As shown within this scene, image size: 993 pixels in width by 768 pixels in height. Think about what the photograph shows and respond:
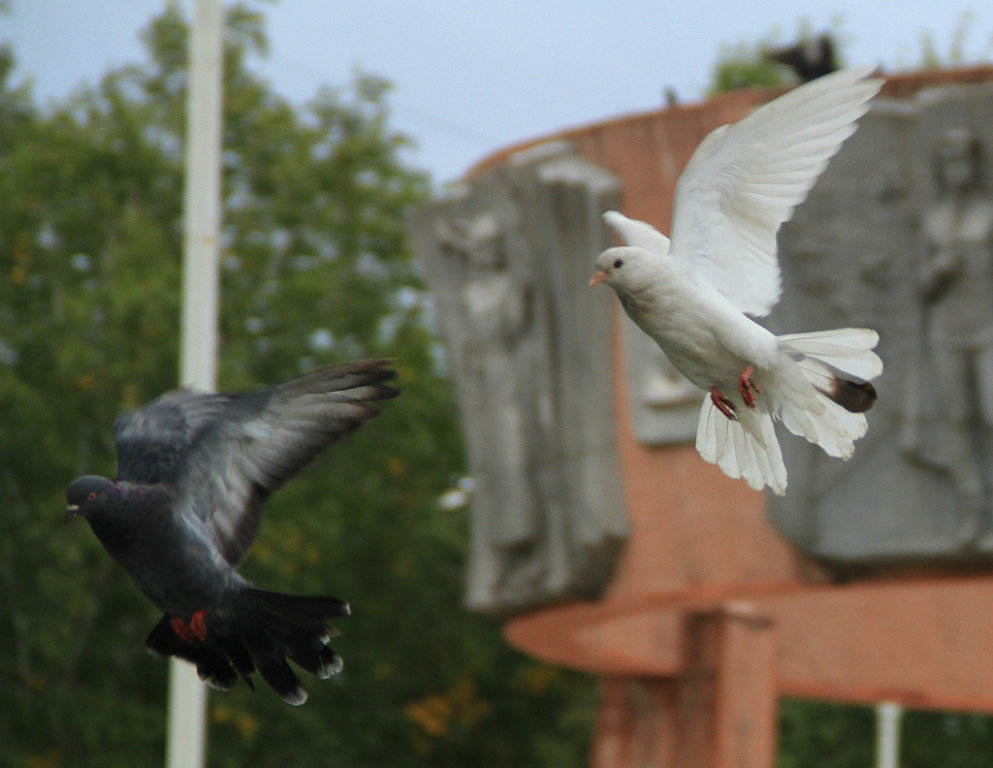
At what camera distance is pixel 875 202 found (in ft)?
49.8

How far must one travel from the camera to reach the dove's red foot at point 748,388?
5.16 metres

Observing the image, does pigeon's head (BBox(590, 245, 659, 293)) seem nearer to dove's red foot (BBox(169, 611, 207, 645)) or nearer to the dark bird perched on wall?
dove's red foot (BBox(169, 611, 207, 645))

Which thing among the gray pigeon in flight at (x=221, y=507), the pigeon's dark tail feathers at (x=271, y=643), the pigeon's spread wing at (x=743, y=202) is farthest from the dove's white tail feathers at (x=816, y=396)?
the pigeon's dark tail feathers at (x=271, y=643)

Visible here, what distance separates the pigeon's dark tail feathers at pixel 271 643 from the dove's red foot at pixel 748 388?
4.30ft

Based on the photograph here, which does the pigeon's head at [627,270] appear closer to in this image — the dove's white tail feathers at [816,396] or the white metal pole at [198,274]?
the dove's white tail feathers at [816,396]

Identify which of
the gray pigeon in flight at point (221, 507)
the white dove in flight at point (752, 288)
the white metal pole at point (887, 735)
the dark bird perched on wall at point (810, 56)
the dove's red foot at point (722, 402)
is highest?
the dark bird perched on wall at point (810, 56)

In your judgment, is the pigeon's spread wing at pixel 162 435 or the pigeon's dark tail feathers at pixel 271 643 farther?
the pigeon's spread wing at pixel 162 435

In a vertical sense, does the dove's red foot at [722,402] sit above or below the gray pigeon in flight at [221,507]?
above

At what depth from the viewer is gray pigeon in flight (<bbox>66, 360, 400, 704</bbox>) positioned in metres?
5.22

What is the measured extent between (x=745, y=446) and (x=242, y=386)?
18.4 metres

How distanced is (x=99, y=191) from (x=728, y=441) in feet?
71.4

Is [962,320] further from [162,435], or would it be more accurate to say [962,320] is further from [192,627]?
[192,627]

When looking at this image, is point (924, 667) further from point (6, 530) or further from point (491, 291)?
point (6, 530)

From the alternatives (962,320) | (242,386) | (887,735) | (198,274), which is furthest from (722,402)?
(887,735)
